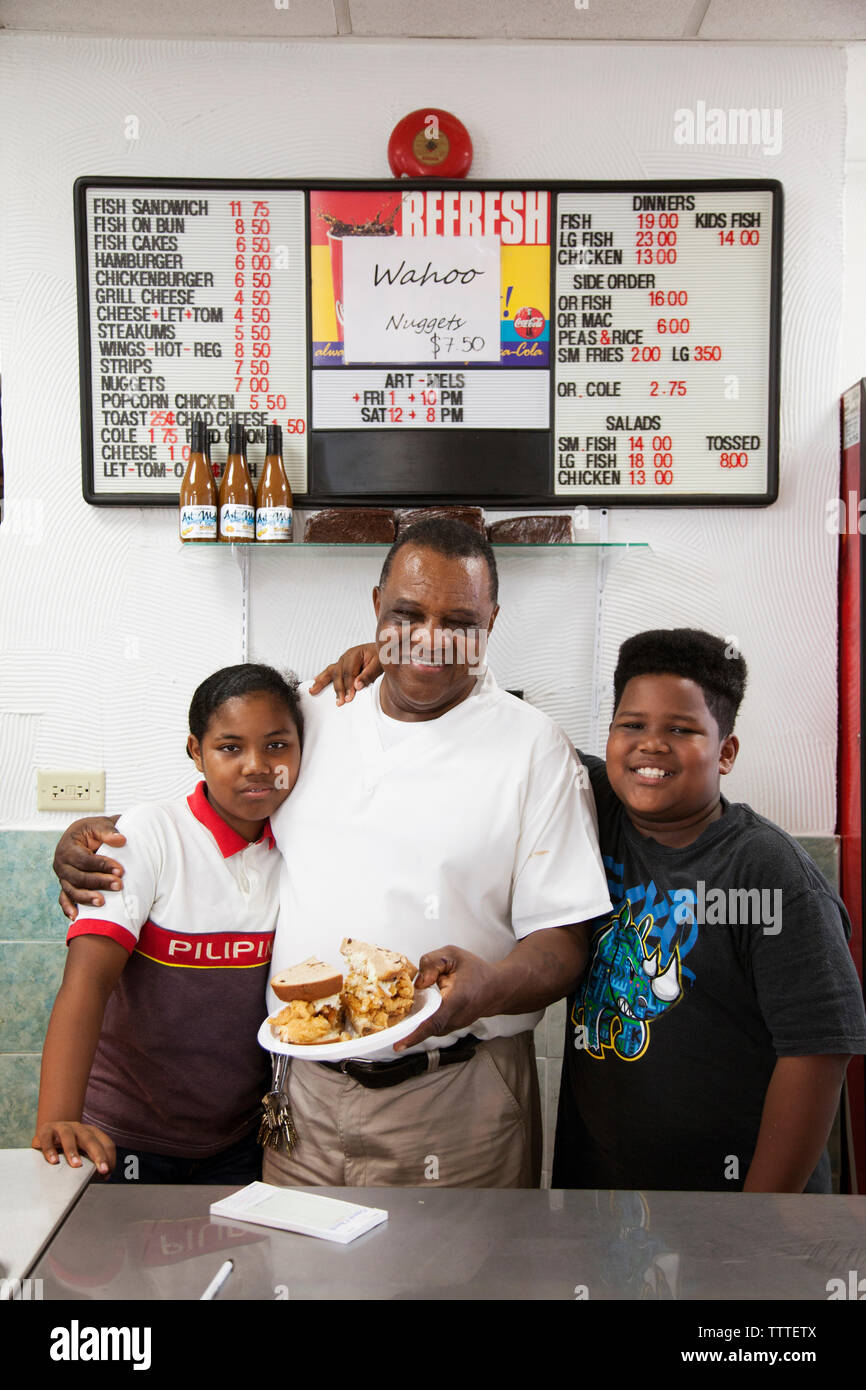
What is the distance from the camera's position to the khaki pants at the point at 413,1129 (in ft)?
5.29

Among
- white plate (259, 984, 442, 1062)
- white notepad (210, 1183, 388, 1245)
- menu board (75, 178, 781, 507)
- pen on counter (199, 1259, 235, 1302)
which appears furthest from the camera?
menu board (75, 178, 781, 507)

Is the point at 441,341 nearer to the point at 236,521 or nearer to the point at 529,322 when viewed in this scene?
the point at 529,322

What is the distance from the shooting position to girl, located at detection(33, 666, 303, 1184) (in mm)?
1685

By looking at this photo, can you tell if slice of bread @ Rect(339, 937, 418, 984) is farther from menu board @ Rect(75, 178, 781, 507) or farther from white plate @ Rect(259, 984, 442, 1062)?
menu board @ Rect(75, 178, 781, 507)

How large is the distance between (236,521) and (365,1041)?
1.45m

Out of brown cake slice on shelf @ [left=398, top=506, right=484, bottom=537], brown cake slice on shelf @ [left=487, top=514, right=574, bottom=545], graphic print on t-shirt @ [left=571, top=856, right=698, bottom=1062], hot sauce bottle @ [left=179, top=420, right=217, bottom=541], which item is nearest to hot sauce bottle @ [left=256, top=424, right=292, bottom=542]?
hot sauce bottle @ [left=179, top=420, right=217, bottom=541]

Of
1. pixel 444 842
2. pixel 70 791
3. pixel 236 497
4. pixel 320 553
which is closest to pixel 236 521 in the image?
pixel 236 497

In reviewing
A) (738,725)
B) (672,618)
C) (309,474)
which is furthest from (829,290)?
(309,474)

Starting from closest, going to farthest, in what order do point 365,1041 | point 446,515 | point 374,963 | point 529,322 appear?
point 365,1041
point 374,963
point 446,515
point 529,322

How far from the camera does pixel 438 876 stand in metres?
1.62

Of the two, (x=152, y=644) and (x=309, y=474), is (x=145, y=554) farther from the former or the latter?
(x=309, y=474)

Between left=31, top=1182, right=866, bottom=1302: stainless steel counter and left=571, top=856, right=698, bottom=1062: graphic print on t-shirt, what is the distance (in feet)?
1.27
